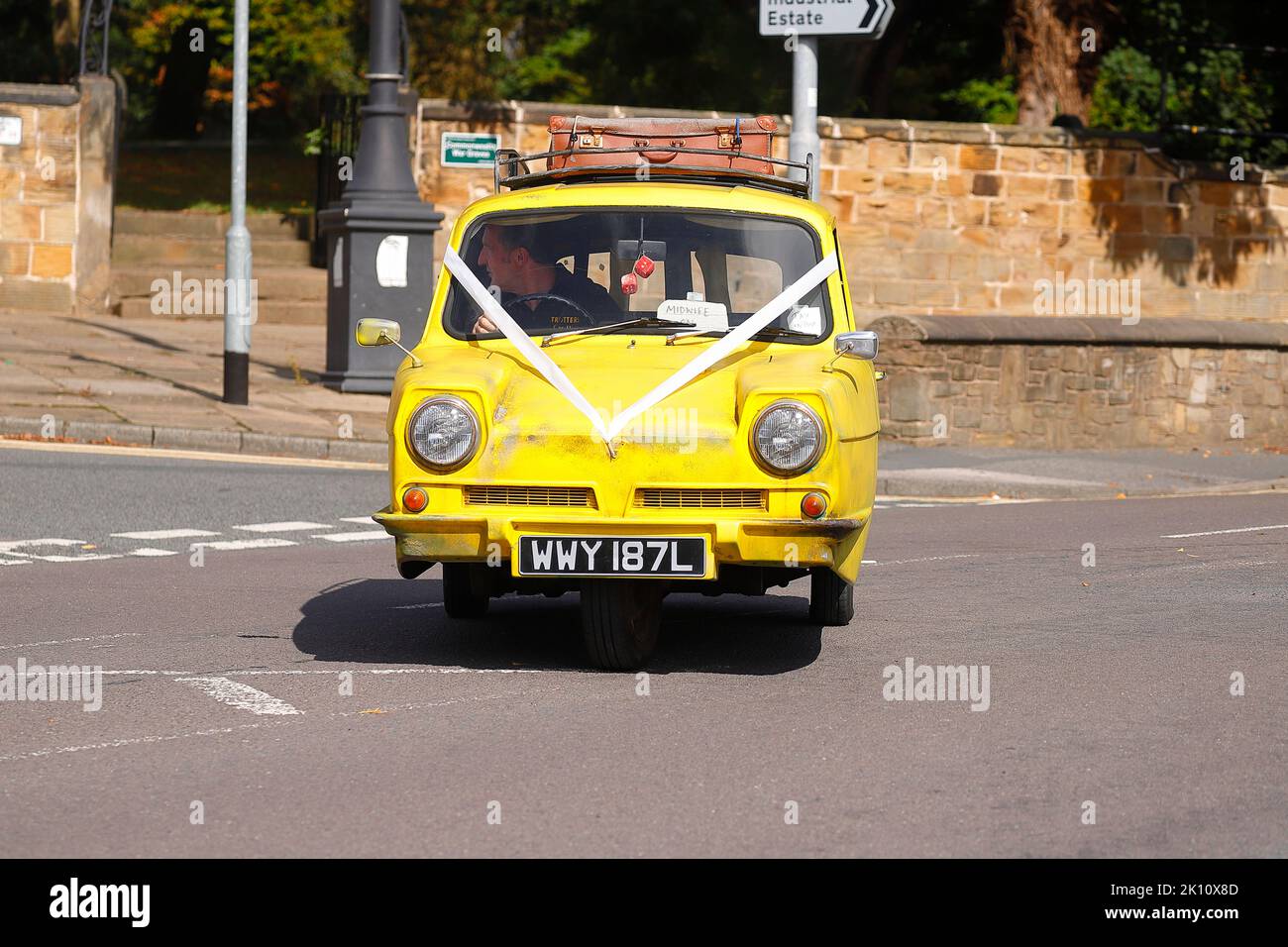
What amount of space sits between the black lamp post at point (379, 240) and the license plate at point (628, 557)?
1220cm

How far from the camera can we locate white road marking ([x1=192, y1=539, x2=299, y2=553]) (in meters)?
11.1

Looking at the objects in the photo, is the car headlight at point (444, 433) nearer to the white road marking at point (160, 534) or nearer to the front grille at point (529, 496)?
the front grille at point (529, 496)

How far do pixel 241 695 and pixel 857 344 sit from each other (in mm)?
2692

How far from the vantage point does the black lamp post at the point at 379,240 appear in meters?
19.0

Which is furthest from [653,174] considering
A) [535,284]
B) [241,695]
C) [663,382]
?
[241,695]

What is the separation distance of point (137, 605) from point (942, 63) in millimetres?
29654

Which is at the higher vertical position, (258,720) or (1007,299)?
(1007,299)

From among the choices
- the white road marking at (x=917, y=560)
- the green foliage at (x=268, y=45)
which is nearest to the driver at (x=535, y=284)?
the white road marking at (x=917, y=560)

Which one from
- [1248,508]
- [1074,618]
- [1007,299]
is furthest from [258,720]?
[1007,299]

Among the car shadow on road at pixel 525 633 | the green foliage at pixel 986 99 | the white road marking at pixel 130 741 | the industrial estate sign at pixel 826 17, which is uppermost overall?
the green foliage at pixel 986 99

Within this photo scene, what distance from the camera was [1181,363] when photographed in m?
20.5

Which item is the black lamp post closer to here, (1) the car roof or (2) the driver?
(1) the car roof

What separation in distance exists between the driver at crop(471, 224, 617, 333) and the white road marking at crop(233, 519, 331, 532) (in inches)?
163

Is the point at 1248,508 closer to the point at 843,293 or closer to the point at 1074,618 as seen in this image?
the point at 1074,618
